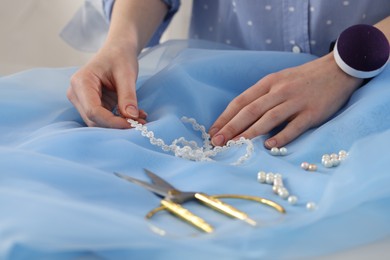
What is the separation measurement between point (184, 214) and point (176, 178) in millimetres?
88

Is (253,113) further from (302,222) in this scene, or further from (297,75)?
(302,222)

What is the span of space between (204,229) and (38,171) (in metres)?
0.14

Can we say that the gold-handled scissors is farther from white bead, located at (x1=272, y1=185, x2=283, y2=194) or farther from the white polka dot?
the white polka dot

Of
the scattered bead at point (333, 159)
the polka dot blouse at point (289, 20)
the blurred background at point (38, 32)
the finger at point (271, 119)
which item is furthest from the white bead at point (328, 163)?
the blurred background at point (38, 32)

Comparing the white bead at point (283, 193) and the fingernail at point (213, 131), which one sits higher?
the fingernail at point (213, 131)

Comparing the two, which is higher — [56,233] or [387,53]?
[387,53]

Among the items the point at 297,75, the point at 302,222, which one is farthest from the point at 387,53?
the point at 302,222

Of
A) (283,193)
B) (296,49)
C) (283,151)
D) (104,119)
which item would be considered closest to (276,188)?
(283,193)

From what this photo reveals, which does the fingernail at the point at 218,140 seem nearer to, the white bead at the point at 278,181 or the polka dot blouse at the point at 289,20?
the white bead at the point at 278,181

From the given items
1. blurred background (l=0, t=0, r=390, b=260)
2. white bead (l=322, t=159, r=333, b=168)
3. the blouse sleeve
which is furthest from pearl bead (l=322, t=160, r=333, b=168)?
blurred background (l=0, t=0, r=390, b=260)

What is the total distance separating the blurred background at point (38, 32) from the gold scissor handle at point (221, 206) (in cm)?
80

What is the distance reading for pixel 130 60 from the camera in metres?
0.75

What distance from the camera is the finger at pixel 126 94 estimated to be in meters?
0.64

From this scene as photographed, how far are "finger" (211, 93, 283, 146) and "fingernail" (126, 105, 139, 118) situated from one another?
0.08m
